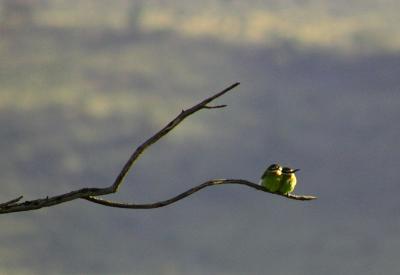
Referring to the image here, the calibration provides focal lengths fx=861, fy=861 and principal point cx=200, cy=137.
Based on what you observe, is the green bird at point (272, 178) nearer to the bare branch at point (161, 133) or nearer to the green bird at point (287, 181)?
the green bird at point (287, 181)

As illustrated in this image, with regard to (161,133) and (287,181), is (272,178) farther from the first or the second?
(161,133)

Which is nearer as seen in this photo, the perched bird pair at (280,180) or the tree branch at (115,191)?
the tree branch at (115,191)

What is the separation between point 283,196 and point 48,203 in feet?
12.3

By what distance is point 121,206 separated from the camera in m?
12.1

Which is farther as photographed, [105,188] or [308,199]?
[308,199]

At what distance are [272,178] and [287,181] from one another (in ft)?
1.18

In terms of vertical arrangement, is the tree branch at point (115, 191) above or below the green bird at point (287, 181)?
below

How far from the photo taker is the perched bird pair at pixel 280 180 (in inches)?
779

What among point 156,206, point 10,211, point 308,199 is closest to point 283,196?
point 308,199

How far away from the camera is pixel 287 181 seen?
19797 millimetres

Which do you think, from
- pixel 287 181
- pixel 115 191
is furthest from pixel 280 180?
pixel 115 191

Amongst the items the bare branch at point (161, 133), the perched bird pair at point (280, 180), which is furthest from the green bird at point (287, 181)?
the bare branch at point (161, 133)

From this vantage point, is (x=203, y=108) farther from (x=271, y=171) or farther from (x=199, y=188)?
(x=271, y=171)

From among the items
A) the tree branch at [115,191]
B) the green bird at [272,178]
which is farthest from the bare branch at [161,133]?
the green bird at [272,178]
